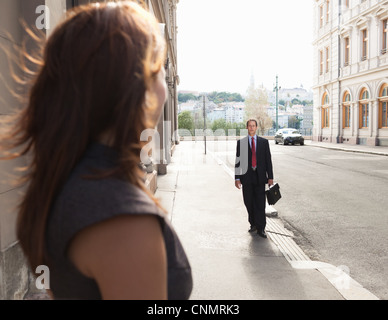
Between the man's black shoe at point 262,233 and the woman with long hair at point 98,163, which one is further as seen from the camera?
the man's black shoe at point 262,233

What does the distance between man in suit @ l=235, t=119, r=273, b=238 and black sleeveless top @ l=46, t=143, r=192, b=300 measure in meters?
5.21

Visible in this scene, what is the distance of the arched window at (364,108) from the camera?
31.1 meters

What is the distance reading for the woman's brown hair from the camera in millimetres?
883

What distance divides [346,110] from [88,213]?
37407 millimetres

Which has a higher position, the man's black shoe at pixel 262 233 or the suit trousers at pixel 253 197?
the suit trousers at pixel 253 197

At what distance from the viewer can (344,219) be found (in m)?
7.16

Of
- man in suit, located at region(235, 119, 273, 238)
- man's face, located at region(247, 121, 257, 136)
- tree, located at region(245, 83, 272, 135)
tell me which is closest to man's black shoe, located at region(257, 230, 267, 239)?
man in suit, located at region(235, 119, 273, 238)

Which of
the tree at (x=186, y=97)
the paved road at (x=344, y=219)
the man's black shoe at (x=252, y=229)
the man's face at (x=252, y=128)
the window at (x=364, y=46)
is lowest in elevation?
the paved road at (x=344, y=219)

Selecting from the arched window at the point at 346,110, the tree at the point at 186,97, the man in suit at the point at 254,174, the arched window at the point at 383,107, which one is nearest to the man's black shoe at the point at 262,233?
the man in suit at the point at 254,174

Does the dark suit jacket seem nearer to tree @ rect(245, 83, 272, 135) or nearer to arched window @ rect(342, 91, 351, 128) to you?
arched window @ rect(342, 91, 351, 128)

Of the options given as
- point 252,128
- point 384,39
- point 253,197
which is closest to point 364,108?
point 384,39
